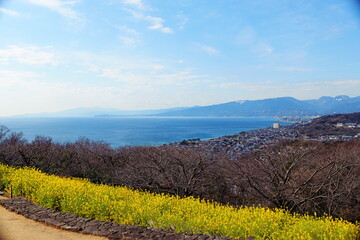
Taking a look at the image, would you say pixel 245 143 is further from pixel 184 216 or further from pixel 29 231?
pixel 29 231

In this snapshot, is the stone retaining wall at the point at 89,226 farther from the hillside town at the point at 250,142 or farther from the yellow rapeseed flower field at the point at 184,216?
the hillside town at the point at 250,142

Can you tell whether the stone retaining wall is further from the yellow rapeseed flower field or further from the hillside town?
the hillside town

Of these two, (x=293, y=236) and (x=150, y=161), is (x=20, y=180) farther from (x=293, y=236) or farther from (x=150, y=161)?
(x=293, y=236)

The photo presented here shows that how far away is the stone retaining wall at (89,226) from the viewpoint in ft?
21.2

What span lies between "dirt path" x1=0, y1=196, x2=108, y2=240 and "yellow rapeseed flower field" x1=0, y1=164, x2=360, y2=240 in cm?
111

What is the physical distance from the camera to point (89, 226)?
7363 mm

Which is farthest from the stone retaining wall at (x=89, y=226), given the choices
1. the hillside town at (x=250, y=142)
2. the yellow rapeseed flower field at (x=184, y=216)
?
the hillside town at (x=250, y=142)

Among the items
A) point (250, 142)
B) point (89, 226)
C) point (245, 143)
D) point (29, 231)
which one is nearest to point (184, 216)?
point (89, 226)

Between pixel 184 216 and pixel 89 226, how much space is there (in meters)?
2.59

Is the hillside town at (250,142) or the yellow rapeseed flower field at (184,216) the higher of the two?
the yellow rapeseed flower field at (184,216)

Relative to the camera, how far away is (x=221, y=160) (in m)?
17.6

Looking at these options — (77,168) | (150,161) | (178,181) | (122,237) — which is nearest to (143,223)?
(122,237)

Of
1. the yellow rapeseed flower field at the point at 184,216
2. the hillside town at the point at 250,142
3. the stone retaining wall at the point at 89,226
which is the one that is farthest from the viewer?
the hillside town at the point at 250,142

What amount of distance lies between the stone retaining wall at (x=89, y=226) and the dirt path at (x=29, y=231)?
137 mm
